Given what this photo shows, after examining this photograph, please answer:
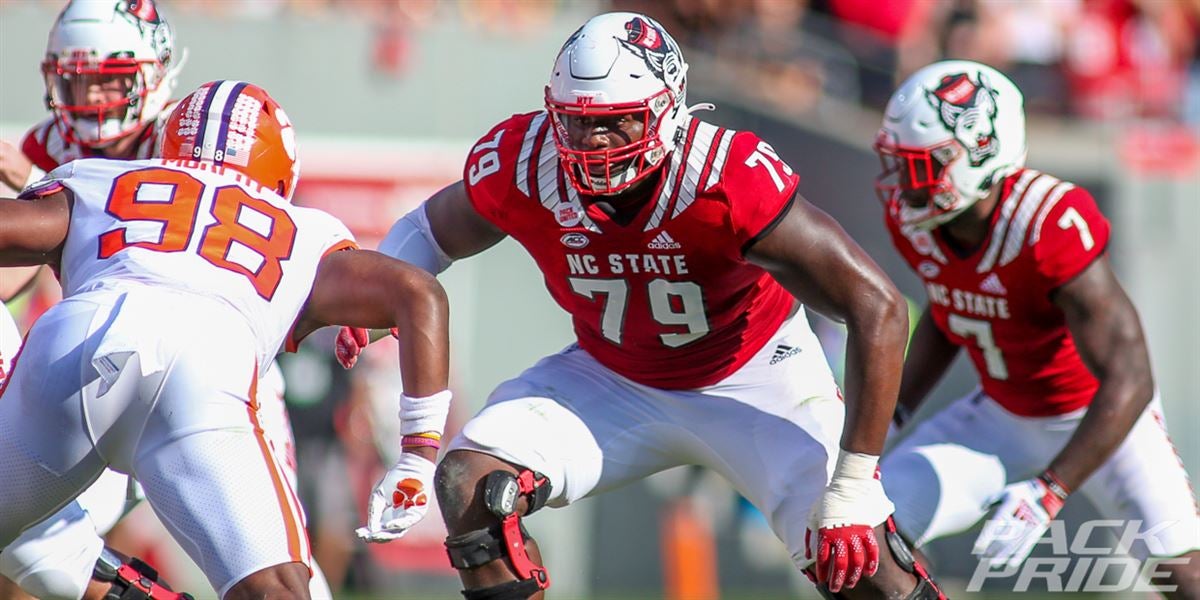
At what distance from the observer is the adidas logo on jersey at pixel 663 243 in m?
4.27

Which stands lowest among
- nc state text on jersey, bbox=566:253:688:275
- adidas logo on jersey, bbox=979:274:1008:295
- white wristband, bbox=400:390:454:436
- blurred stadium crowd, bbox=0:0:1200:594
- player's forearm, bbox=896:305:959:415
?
blurred stadium crowd, bbox=0:0:1200:594

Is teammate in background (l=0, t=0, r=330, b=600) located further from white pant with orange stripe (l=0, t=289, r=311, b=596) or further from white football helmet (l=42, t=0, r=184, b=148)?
white pant with orange stripe (l=0, t=289, r=311, b=596)

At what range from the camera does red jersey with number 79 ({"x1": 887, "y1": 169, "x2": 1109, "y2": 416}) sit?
5.14 metres

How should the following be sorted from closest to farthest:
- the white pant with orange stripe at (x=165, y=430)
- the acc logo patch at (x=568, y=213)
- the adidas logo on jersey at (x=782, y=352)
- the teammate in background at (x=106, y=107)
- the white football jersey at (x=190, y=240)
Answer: the white pant with orange stripe at (x=165, y=430), the white football jersey at (x=190, y=240), the acc logo patch at (x=568, y=213), the adidas logo on jersey at (x=782, y=352), the teammate in background at (x=106, y=107)

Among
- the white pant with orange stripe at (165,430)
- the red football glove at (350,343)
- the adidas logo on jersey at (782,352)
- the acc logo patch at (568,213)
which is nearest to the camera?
the white pant with orange stripe at (165,430)

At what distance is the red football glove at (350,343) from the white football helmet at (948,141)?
2.07 metres

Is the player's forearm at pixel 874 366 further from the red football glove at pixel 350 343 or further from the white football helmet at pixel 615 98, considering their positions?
the red football glove at pixel 350 343

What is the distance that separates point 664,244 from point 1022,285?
5.17 ft

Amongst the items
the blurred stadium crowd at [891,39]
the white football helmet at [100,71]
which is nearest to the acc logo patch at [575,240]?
the white football helmet at [100,71]

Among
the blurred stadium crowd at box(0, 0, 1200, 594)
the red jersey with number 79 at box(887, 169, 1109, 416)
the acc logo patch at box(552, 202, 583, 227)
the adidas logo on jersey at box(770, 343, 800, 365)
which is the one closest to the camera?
the acc logo patch at box(552, 202, 583, 227)

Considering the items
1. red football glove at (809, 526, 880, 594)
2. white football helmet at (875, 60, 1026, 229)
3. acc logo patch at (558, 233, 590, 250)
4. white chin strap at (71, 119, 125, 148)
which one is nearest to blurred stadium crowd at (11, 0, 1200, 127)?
white football helmet at (875, 60, 1026, 229)

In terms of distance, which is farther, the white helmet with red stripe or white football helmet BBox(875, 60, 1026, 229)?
white football helmet BBox(875, 60, 1026, 229)

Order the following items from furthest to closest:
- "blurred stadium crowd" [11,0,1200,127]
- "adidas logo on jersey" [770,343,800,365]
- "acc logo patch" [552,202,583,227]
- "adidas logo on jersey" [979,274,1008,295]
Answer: "blurred stadium crowd" [11,0,1200,127]
"adidas logo on jersey" [979,274,1008,295]
"adidas logo on jersey" [770,343,800,365]
"acc logo patch" [552,202,583,227]

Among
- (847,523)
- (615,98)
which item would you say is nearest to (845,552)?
(847,523)
